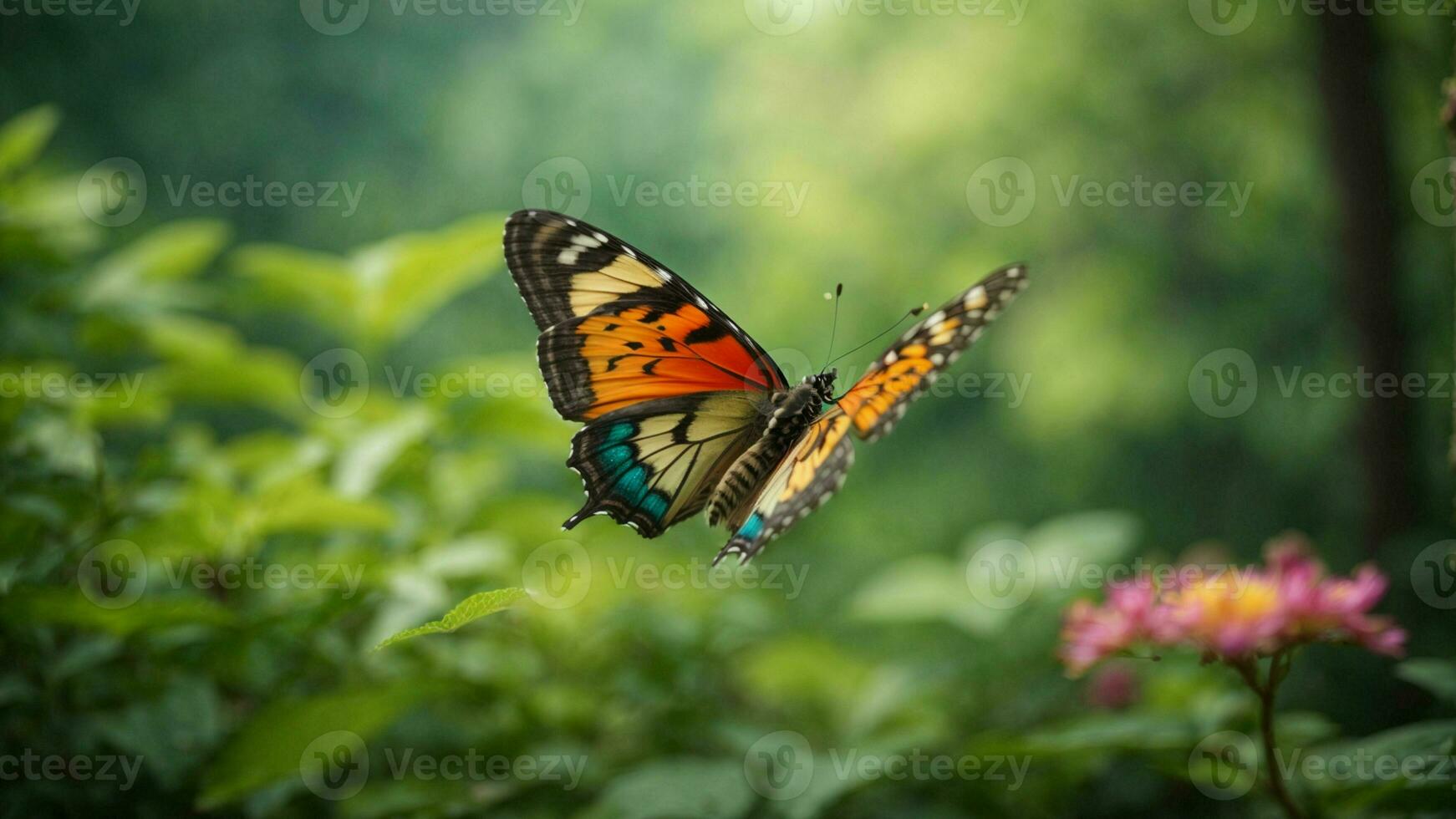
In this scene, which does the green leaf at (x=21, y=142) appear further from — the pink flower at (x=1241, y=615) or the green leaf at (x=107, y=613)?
the pink flower at (x=1241, y=615)

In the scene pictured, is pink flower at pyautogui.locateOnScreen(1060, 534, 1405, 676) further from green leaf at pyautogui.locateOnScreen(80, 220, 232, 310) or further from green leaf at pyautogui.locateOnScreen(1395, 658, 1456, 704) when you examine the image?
green leaf at pyautogui.locateOnScreen(80, 220, 232, 310)

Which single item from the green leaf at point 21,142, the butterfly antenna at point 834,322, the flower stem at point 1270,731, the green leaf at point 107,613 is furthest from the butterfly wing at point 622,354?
the green leaf at point 21,142

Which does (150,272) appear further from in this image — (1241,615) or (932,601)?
(1241,615)

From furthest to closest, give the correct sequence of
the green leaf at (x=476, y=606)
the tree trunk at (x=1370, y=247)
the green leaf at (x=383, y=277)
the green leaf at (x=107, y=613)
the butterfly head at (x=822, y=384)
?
the tree trunk at (x=1370, y=247) < the green leaf at (x=383, y=277) < the butterfly head at (x=822, y=384) < the green leaf at (x=107, y=613) < the green leaf at (x=476, y=606)

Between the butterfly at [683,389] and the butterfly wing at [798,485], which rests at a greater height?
the butterfly at [683,389]

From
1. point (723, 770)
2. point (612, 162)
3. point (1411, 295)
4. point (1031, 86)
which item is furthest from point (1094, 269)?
point (723, 770)

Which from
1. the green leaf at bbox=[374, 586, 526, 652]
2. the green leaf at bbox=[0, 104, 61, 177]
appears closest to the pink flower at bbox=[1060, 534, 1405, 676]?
the green leaf at bbox=[374, 586, 526, 652]
